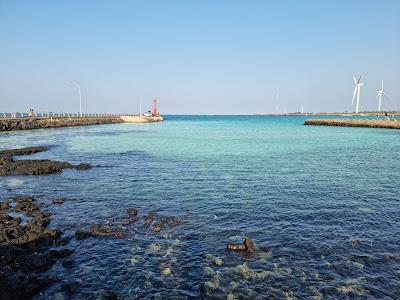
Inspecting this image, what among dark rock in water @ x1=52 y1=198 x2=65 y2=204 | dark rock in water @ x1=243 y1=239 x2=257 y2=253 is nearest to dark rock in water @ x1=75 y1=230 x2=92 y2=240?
dark rock in water @ x1=52 y1=198 x2=65 y2=204

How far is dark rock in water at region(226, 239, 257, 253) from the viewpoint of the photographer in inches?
442

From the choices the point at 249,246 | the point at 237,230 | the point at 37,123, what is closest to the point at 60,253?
the point at 249,246

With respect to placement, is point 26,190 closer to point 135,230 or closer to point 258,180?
point 135,230

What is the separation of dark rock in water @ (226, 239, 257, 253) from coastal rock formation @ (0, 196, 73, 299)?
5.71m

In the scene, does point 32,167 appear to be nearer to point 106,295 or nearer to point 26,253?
point 26,253

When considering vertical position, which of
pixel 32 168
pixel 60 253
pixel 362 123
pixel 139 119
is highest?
pixel 139 119

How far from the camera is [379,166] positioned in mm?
28516

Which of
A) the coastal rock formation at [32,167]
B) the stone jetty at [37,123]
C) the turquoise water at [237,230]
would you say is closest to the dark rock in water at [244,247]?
the turquoise water at [237,230]

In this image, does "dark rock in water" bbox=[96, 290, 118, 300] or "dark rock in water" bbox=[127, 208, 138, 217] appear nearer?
"dark rock in water" bbox=[96, 290, 118, 300]

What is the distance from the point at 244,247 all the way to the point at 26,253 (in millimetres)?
7554

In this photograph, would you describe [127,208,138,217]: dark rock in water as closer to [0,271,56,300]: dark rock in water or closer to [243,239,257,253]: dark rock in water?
[0,271,56,300]: dark rock in water

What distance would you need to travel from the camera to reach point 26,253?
10797mm

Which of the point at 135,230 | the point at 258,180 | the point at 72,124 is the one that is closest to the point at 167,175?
the point at 258,180

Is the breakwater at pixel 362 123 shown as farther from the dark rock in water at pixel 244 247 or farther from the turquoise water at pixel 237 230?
the dark rock in water at pixel 244 247
